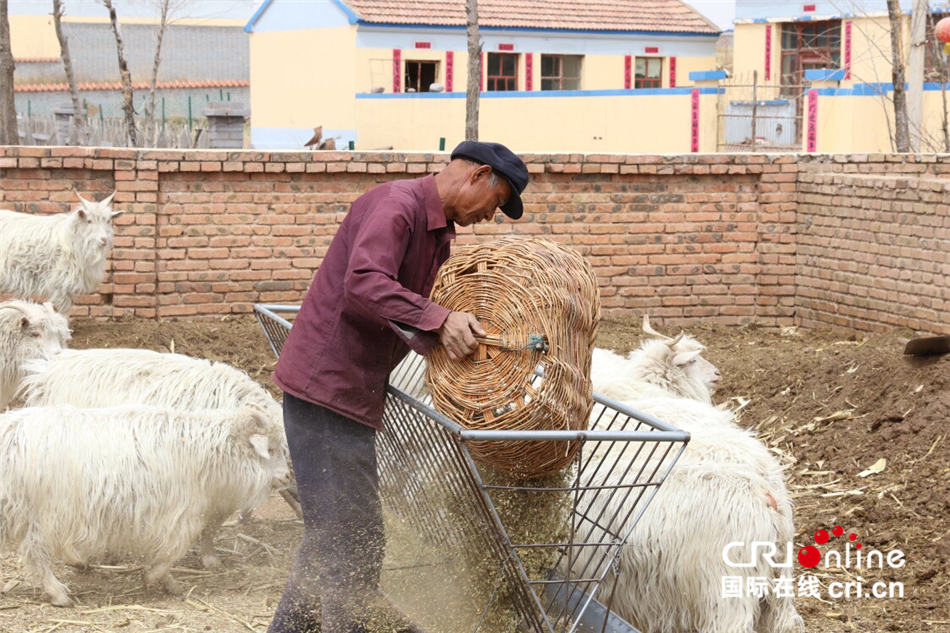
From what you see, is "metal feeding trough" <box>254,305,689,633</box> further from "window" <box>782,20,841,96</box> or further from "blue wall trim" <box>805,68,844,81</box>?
"window" <box>782,20,841,96</box>

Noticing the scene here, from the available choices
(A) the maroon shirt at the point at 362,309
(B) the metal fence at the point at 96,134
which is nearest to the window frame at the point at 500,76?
(B) the metal fence at the point at 96,134

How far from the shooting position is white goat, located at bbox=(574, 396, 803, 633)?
4.62 m

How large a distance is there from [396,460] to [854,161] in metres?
8.33

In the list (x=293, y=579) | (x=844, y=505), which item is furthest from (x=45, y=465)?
(x=844, y=505)

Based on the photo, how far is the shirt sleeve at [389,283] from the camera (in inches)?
146

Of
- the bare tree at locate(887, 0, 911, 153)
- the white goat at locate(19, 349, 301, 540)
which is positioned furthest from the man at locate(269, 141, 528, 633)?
the bare tree at locate(887, 0, 911, 153)

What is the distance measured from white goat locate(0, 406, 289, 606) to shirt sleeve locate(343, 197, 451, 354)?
6.13 ft

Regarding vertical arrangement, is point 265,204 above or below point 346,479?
above

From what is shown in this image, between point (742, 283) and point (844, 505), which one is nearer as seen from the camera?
point (844, 505)

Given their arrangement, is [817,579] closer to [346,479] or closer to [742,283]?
[346,479]

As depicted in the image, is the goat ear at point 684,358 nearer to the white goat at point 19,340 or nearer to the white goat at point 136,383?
the white goat at point 136,383

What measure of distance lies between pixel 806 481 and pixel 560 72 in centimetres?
2674

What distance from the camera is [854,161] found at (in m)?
11.5

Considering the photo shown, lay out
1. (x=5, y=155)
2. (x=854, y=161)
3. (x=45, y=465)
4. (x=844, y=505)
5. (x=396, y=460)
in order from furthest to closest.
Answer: (x=854, y=161) → (x=5, y=155) → (x=844, y=505) → (x=45, y=465) → (x=396, y=460)
